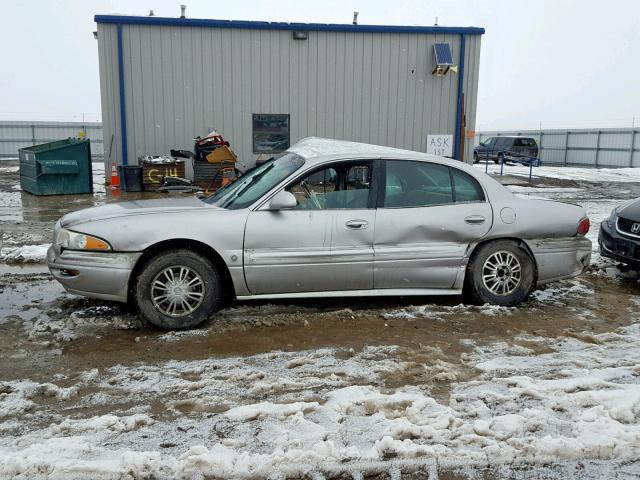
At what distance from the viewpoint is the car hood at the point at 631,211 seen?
22.6ft

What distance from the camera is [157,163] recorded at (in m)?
14.8

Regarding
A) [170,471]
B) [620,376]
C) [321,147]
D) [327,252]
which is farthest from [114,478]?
[321,147]

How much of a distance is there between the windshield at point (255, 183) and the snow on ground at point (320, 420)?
1487 mm

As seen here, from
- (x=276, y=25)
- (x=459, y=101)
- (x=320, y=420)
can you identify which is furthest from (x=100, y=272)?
(x=459, y=101)

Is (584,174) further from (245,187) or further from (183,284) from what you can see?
(183,284)

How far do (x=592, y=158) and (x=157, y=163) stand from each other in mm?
28498

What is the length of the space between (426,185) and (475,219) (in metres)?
0.54

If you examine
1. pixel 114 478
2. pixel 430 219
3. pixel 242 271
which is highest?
pixel 430 219

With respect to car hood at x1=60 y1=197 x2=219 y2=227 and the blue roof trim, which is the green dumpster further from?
car hood at x1=60 y1=197 x2=219 y2=227

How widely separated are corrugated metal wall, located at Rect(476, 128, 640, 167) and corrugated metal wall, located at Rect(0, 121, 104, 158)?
88.8ft

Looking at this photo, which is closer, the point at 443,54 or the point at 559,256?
the point at 559,256

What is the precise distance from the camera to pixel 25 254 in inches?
295

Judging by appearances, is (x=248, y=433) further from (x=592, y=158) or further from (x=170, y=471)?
(x=592, y=158)

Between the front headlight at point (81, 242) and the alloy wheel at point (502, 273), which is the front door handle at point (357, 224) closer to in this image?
the alloy wheel at point (502, 273)
